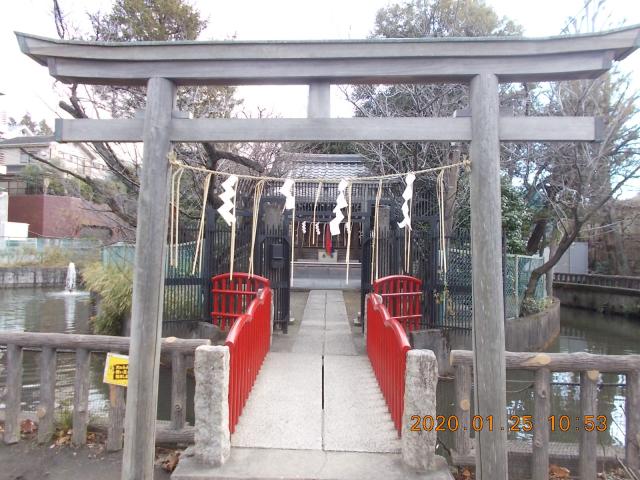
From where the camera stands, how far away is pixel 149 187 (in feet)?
11.7

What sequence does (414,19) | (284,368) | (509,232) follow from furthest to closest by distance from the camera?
(509,232), (414,19), (284,368)

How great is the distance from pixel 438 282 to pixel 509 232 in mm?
7176

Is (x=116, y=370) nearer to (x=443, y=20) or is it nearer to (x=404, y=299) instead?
(x=404, y=299)

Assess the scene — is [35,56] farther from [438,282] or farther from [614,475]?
[438,282]

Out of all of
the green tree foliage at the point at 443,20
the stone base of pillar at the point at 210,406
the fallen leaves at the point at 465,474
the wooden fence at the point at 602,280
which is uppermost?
the green tree foliage at the point at 443,20

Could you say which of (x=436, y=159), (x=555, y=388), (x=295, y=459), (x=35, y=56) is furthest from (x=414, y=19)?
(x=295, y=459)

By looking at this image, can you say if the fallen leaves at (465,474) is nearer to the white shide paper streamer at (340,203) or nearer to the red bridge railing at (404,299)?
the white shide paper streamer at (340,203)

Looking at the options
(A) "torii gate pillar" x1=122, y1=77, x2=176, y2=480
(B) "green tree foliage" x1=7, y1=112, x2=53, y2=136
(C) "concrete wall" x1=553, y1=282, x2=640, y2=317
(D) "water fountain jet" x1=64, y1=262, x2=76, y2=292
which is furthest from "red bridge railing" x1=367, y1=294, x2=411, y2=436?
(B) "green tree foliage" x1=7, y1=112, x2=53, y2=136

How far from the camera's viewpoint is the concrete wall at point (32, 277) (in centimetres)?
2372

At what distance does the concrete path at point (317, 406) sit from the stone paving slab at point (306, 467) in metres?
Answer: 0.11

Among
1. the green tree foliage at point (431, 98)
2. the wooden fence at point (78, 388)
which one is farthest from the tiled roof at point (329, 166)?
the wooden fence at point (78, 388)

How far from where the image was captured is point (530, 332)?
37.1ft

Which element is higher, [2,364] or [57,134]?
[57,134]

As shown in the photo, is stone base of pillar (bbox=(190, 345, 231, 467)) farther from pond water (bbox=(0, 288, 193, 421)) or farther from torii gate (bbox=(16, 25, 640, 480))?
pond water (bbox=(0, 288, 193, 421))
